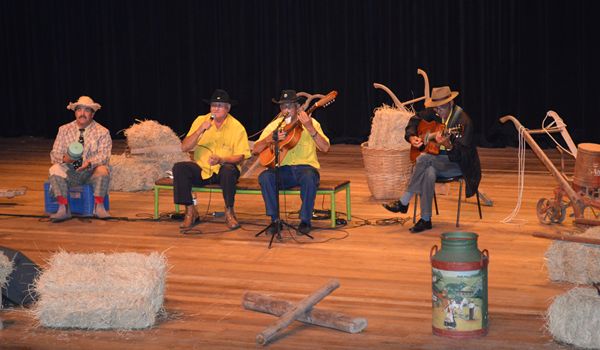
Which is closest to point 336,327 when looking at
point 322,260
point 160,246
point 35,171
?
point 322,260

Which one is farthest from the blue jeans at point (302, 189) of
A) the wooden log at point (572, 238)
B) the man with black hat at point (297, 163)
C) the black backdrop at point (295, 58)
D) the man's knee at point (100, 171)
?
the black backdrop at point (295, 58)

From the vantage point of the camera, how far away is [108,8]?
15.4 m

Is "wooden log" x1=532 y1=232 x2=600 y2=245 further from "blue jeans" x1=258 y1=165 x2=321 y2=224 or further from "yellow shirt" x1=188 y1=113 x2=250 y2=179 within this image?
"yellow shirt" x1=188 y1=113 x2=250 y2=179

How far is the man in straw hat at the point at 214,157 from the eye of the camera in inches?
320

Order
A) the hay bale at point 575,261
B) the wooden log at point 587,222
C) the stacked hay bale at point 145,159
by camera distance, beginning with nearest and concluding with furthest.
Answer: the hay bale at point 575,261 → the wooden log at point 587,222 → the stacked hay bale at point 145,159

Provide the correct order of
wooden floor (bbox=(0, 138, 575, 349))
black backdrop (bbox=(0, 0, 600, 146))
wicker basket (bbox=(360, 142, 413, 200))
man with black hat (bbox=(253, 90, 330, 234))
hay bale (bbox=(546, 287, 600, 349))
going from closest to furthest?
Result: hay bale (bbox=(546, 287, 600, 349))
wooden floor (bbox=(0, 138, 575, 349))
man with black hat (bbox=(253, 90, 330, 234))
wicker basket (bbox=(360, 142, 413, 200))
black backdrop (bbox=(0, 0, 600, 146))

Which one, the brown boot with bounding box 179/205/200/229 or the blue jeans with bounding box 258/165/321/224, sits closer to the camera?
the blue jeans with bounding box 258/165/321/224

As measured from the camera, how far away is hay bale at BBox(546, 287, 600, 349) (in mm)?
4906

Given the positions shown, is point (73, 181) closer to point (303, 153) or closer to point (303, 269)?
point (303, 153)

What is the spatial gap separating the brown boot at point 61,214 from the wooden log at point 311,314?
324 centimetres

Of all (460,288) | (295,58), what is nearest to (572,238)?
(460,288)

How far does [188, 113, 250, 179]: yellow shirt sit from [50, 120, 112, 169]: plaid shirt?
3.00 ft

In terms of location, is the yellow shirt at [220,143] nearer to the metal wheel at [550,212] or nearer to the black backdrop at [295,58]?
the metal wheel at [550,212]

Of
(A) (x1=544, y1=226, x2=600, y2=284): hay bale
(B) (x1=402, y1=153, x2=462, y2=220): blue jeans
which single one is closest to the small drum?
(B) (x1=402, y1=153, x2=462, y2=220): blue jeans
